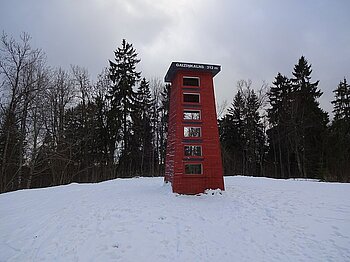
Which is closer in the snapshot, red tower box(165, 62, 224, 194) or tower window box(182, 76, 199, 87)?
red tower box(165, 62, 224, 194)

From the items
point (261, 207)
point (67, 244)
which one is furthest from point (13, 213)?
point (261, 207)

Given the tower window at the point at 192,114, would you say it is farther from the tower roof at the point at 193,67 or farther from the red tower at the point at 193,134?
the tower roof at the point at 193,67

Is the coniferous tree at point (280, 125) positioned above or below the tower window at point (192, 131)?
above

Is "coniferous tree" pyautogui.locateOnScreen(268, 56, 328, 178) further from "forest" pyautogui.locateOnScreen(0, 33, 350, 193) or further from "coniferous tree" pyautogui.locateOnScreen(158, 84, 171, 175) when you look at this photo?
"coniferous tree" pyautogui.locateOnScreen(158, 84, 171, 175)

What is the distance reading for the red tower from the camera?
12008 mm

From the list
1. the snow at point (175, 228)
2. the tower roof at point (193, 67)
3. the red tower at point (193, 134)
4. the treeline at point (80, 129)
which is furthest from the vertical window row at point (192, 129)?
the treeline at point (80, 129)

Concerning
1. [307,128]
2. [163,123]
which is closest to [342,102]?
[307,128]

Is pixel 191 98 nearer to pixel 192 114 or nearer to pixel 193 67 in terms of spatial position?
pixel 192 114

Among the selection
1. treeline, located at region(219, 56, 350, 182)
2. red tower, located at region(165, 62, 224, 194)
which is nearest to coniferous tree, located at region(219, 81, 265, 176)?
treeline, located at region(219, 56, 350, 182)

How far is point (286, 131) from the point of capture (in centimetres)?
3052

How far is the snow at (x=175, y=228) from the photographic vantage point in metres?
5.73

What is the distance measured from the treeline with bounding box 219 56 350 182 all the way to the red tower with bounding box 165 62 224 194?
18.8m

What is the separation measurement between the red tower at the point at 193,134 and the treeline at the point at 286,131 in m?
18.8

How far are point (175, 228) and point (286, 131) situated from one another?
87.7 feet
